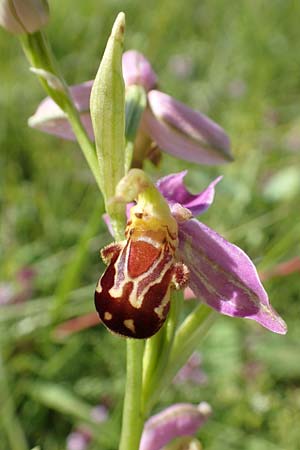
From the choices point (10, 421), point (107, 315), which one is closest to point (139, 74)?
point (107, 315)

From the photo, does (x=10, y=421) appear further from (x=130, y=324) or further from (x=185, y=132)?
(x=130, y=324)

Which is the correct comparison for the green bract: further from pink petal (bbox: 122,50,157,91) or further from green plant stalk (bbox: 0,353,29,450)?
green plant stalk (bbox: 0,353,29,450)

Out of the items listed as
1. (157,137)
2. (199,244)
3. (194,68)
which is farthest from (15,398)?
(194,68)

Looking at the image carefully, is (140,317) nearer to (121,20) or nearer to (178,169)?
(121,20)

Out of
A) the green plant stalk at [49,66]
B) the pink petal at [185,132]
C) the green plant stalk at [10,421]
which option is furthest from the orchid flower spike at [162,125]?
the green plant stalk at [10,421]

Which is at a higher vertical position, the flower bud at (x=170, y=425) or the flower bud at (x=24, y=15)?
the flower bud at (x=24, y=15)

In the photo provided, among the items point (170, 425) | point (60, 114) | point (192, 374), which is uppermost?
point (60, 114)

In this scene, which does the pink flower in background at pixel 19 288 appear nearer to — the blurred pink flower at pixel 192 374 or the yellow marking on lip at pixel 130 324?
the blurred pink flower at pixel 192 374
